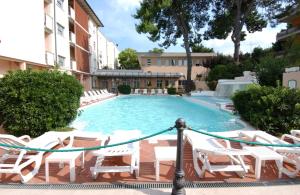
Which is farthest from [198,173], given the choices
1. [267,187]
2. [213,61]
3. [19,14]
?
[213,61]

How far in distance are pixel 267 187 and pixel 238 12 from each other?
97.4 feet

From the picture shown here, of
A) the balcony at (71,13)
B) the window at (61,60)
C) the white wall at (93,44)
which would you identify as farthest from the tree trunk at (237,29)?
the window at (61,60)

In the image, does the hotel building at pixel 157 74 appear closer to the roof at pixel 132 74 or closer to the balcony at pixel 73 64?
the roof at pixel 132 74

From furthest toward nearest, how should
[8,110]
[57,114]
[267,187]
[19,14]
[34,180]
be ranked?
1. [19,14]
2. [57,114]
3. [8,110]
4. [34,180]
5. [267,187]

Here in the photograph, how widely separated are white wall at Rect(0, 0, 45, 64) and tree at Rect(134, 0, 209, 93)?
14503 millimetres

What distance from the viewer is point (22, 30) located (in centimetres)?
1648

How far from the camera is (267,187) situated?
3.81 metres

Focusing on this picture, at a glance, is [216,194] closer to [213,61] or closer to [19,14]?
[19,14]

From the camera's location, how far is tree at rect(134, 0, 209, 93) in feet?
99.6

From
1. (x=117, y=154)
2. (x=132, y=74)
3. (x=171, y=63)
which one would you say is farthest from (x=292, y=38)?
(x=117, y=154)

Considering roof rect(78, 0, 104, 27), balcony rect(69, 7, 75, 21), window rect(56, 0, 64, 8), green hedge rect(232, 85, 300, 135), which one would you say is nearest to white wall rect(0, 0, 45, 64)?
window rect(56, 0, 64, 8)

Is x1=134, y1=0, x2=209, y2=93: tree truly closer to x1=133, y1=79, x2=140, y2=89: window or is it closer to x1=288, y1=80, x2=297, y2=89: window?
x1=133, y1=79, x2=140, y2=89: window

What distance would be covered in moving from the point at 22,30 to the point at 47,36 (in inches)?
219

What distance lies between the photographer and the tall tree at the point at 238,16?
29828mm
